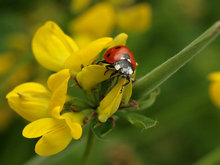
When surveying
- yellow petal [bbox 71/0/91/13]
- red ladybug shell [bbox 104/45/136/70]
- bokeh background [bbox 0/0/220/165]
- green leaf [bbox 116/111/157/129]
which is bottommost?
bokeh background [bbox 0/0/220/165]

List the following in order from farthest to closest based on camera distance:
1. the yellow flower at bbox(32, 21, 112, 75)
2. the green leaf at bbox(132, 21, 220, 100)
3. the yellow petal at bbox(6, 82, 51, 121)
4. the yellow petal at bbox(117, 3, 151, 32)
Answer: the yellow petal at bbox(117, 3, 151, 32) < the yellow flower at bbox(32, 21, 112, 75) < the yellow petal at bbox(6, 82, 51, 121) < the green leaf at bbox(132, 21, 220, 100)

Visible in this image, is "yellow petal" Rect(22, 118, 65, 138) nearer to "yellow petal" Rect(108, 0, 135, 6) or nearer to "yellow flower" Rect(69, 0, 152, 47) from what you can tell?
"yellow flower" Rect(69, 0, 152, 47)

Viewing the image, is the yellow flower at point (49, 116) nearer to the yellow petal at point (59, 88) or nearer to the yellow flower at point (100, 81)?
the yellow petal at point (59, 88)

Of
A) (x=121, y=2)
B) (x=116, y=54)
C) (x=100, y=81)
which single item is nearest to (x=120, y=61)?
(x=116, y=54)

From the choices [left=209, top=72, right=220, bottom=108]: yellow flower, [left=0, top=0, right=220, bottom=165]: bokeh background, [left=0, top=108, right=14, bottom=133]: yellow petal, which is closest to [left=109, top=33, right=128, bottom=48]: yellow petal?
[left=209, top=72, right=220, bottom=108]: yellow flower

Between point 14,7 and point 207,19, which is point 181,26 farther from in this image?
point 14,7

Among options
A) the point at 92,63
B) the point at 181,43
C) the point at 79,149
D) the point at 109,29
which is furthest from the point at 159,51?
the point at 92,63

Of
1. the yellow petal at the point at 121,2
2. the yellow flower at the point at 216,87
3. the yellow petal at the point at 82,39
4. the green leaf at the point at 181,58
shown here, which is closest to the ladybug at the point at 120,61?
the green leaf at the point at 181,58

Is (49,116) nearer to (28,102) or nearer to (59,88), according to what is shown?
(28,102)

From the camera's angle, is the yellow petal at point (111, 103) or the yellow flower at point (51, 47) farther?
the yellow flower at point (51, 47)
